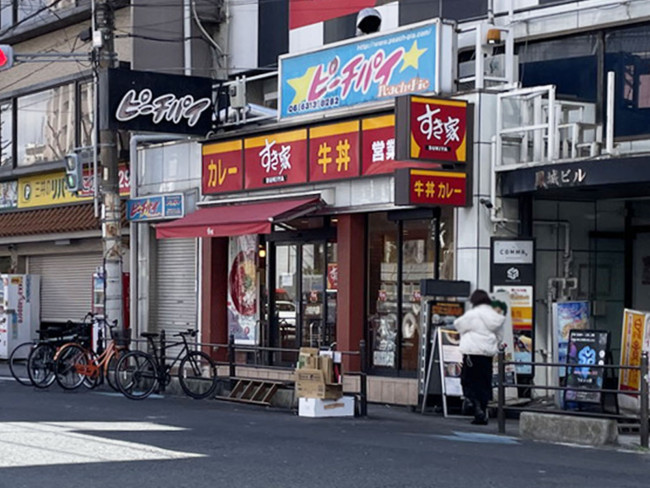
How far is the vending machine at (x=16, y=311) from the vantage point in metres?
28.7

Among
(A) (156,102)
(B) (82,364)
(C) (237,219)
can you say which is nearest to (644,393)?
(C) (237,219)

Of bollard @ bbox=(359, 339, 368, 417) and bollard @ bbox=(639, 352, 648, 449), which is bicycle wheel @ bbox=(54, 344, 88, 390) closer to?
bollard @ bbox=(359, 339, 368, 417)

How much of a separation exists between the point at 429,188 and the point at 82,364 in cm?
715

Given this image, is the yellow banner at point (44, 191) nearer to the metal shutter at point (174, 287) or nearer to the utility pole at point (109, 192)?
the metal shutter at point (174, 287)

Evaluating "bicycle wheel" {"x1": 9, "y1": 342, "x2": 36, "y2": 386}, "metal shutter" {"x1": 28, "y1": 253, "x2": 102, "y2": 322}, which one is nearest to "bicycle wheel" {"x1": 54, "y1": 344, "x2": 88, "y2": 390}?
"bicycle wheel" {"x1": 9, "y1": 342, "x2": 36, "y2": 386}

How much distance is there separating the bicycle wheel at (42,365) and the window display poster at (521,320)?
7977 millimetres

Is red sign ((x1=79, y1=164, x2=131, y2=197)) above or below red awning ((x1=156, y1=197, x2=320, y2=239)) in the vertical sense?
above

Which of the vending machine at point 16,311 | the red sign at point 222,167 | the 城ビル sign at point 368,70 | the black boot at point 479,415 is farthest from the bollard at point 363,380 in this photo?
the vending machine at point 16,311

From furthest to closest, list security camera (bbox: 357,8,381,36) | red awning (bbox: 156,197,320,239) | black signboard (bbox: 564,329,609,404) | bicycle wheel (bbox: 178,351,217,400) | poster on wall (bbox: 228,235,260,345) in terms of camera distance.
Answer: poster on wall (bbox: 228,235,260,345) → security camera (bbox: 357,8,381,36) → red awning (bbox: 156,197,320,239) → bicycle wheel (bbox: 178,351,217,400) → black signboard (bbox: 564,329,609,404)

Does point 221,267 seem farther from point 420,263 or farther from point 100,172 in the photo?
point 420,263

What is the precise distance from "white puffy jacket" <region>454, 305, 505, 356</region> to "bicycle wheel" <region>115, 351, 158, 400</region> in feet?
19.3

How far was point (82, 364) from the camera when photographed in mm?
20469

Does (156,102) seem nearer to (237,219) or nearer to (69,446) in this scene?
(237,219)

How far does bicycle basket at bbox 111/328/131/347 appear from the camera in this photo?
20.4 metres
